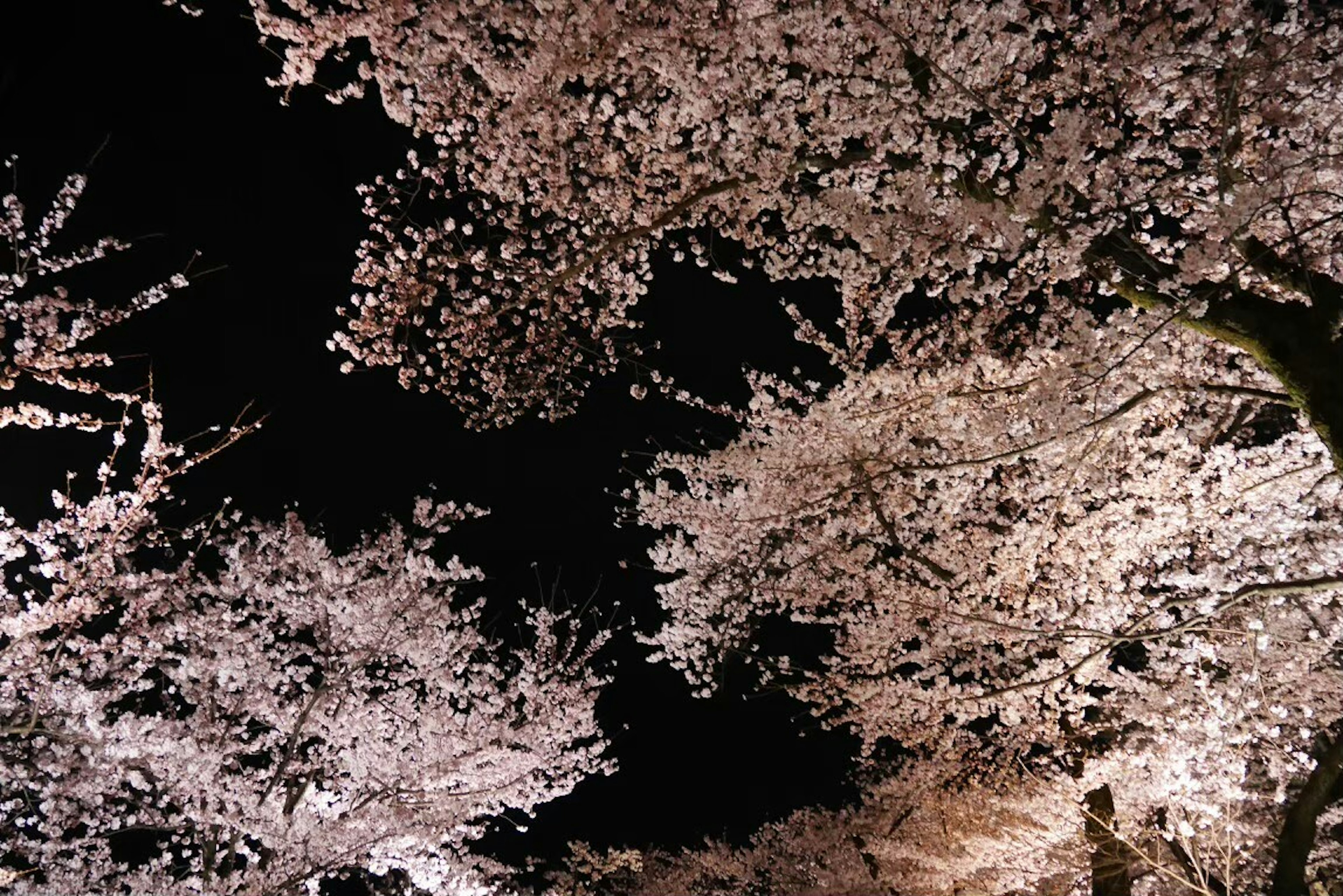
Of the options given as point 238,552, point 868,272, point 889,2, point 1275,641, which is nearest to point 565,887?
point 238,552

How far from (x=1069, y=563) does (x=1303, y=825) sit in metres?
3.25

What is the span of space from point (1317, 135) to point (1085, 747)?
27.2 feet

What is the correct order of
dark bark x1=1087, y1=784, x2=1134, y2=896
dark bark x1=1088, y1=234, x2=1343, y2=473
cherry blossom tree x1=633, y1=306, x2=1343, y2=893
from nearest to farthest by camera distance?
dark bark x1=1088, y1=234, x2=1343, y2=473, cherry blossom tree x1=633, y1=306, x2=1343, y2=893, dark bark x1=1087, y1=784, x2=1134, y2=896

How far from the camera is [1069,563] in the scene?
29.6 ft

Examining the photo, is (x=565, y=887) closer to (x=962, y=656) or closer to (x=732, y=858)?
(x=732, y=858)

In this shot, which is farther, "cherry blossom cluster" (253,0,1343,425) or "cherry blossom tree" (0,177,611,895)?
"cherry blossom tree" (0,177,611,895)

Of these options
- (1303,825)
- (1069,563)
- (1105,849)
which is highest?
(1069,563)

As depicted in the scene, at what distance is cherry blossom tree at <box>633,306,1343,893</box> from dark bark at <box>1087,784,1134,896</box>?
0.15 ft

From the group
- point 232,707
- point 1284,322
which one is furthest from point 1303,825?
point 232,707

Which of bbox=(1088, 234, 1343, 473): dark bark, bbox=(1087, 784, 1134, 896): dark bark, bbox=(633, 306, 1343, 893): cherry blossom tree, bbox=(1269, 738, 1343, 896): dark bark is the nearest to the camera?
bbox=(1088, 234, 1343, 473): dark bark

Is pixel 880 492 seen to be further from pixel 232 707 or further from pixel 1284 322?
pixel 232 707

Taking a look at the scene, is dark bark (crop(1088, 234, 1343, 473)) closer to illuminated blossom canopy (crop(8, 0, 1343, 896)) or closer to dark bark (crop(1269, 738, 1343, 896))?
illuminated blossom canopy (crop(8, 0, 1343, 896))

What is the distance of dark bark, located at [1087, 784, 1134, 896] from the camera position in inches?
411

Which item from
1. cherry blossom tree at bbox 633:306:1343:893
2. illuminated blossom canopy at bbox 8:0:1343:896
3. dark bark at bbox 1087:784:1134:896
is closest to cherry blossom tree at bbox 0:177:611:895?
illuminated blossom canopy at bbox 8:0:1343:896
